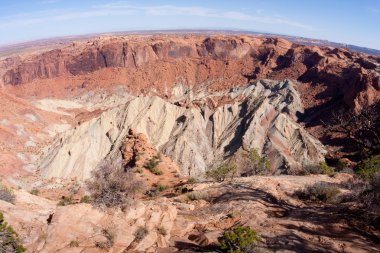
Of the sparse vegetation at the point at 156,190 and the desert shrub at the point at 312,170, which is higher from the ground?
the desert shrub at the point at 312,170

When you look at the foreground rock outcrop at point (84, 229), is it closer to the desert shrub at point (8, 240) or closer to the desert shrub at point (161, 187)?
the desert shrub at point (8, 240)

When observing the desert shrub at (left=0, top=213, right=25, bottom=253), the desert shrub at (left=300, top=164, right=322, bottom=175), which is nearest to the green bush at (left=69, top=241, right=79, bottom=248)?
the desert shrub at (left=0, top=213, right=25, bottom=253)

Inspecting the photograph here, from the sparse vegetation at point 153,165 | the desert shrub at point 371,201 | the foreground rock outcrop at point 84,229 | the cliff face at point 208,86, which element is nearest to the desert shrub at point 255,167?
the sparse vegetation at point 153,165

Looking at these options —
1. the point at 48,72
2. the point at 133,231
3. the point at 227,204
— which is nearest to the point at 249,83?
the point at 48,72

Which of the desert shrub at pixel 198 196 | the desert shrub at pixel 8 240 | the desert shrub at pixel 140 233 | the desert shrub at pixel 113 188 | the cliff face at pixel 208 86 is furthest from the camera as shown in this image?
the cliff face at pixel 208 86

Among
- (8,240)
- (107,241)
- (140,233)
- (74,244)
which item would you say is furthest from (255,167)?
(8,240)
